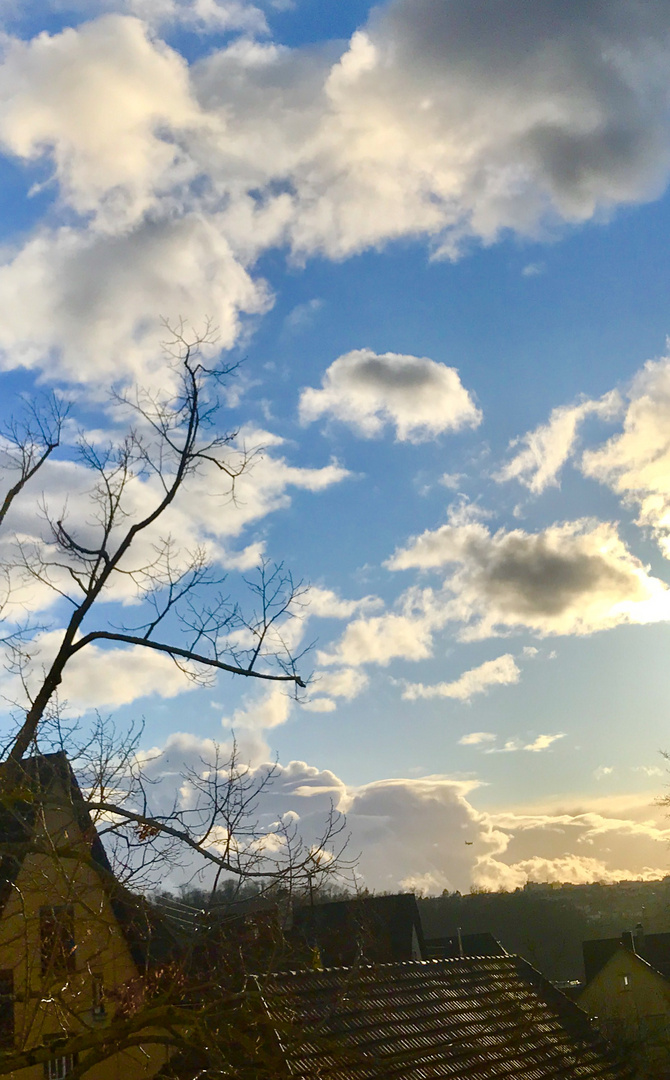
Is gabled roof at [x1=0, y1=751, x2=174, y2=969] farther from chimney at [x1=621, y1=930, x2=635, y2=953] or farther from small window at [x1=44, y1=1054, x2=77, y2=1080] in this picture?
chimney at [x1=621, y1=930, x2=635, y2=953]

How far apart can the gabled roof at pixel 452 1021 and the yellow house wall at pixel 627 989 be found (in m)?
23.9

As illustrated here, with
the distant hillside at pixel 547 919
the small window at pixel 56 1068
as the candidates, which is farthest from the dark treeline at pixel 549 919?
the small window at pixel 56 1068

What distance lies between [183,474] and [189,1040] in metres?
7.83

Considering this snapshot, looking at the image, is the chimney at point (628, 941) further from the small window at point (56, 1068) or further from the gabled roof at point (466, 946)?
the small window at point (56, 1068)

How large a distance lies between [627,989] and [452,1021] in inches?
1161

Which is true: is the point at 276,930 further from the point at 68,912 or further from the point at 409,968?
the point at 409,968

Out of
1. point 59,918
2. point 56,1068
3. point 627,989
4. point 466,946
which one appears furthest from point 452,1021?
point 466,946

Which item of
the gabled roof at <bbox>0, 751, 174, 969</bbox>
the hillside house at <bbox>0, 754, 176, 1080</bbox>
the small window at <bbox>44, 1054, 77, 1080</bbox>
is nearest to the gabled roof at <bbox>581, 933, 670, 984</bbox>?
the small window at <bbox>44, 1054, 77, 1080</bbox>

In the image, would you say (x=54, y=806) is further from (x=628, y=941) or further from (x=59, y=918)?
(x=628, y=941)

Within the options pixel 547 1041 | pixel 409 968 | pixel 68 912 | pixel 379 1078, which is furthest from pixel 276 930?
pixel 547 1041

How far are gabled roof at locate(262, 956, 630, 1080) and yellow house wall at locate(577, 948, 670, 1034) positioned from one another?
2389 cm

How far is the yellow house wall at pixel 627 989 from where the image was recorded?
123 ft

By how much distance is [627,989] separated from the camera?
1505 inches

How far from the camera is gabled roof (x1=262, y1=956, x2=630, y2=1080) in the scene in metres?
11.1
